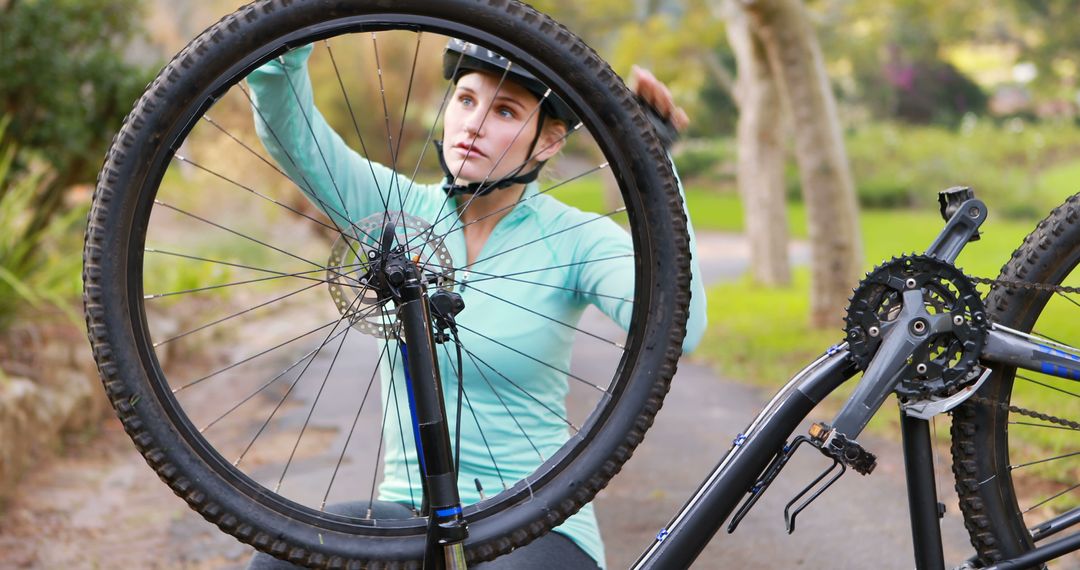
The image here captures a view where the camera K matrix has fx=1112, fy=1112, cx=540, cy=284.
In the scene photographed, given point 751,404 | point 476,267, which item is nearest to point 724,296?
point 751,404

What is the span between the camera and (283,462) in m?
5.54

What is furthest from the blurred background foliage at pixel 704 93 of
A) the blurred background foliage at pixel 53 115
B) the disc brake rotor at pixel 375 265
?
the disc brake rotor at pixel 375 265

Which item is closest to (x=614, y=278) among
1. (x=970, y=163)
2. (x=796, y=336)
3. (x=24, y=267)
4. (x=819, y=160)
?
(x=24, y=267)

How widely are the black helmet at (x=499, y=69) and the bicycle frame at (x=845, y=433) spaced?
644 mm

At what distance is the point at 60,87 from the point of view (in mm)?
7180

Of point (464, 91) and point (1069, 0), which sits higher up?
point (1069, 0)

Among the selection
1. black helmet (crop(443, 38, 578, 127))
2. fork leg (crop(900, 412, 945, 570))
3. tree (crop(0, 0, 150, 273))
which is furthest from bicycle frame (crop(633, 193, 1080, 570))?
tree (crop(0, 0, 150, 273))

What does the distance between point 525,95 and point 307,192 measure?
0.49 m

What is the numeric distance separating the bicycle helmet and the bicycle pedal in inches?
28.3

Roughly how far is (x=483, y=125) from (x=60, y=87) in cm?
579

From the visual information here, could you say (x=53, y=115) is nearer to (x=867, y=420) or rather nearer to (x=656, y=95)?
(x=656, y=95)

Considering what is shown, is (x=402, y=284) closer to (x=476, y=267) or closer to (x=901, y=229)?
(x=476, y=267)

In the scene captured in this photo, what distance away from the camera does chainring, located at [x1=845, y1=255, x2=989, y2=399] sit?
1.91 m

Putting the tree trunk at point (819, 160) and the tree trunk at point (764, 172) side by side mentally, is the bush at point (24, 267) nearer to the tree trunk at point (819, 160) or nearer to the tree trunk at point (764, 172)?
the tree trunk at point (819, 160)
